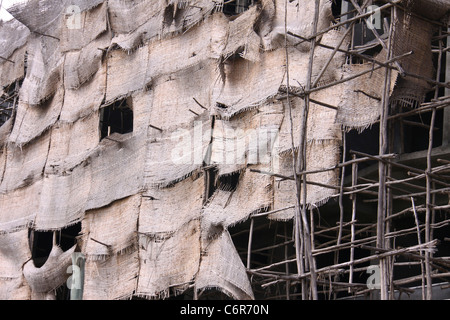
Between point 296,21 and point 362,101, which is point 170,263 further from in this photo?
point 296,21

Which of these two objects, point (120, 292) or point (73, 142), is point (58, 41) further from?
point (120, 292)

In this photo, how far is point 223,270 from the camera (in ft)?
38.0

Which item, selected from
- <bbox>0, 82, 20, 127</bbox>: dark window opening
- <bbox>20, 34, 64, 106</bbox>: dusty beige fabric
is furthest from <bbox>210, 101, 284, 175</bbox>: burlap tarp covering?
<bbox>0, 82, 20, 127</bbox>: dark window opening

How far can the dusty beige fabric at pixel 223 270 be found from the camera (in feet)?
37.3

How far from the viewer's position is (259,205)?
11.6m

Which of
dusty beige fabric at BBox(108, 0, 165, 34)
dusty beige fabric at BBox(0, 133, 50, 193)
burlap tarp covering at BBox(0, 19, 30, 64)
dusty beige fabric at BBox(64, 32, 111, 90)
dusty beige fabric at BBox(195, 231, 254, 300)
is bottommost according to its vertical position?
dusty beige fabric at BBox(195, 231, 254, 300)

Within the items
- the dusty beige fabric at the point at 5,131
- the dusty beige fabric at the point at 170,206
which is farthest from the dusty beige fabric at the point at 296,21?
the dusty beige fabric at the point at 5,131

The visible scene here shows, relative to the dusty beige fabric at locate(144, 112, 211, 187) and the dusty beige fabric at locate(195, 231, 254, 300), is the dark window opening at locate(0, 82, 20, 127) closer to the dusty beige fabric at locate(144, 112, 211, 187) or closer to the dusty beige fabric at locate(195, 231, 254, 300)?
the dusty beige fabric at locate(144, 112, 211, 187)

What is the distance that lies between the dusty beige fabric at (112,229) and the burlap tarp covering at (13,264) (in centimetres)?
137

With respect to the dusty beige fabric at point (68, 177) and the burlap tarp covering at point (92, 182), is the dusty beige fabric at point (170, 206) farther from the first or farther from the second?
the dusty beige fabric at point (68, 177)

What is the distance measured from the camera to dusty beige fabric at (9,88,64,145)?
49.9 ft

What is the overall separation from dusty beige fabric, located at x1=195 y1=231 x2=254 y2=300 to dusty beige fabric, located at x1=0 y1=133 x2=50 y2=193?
13.4ft
